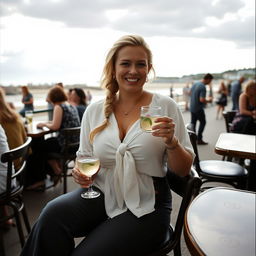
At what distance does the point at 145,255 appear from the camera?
1171 mm

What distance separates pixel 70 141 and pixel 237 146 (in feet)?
6.59

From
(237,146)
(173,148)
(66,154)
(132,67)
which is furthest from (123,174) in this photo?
(66,154)

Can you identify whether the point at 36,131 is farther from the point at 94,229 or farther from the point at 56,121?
the point at 94,229

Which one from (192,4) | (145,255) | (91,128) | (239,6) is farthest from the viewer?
(239,6)

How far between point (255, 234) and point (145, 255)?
1.65 feet

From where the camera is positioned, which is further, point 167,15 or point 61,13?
point 167,15

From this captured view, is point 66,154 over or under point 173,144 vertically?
under

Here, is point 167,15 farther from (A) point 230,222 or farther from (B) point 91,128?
(A) point 230,222

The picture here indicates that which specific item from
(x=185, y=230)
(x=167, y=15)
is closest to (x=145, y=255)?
(x=185, y=230)

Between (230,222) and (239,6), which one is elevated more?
(239,6)

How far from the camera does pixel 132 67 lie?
1.52 metres

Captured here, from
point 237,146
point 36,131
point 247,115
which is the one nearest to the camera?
point 237,146

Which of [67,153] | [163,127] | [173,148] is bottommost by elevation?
[67,153]

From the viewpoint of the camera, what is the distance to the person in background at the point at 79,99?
396 cm
